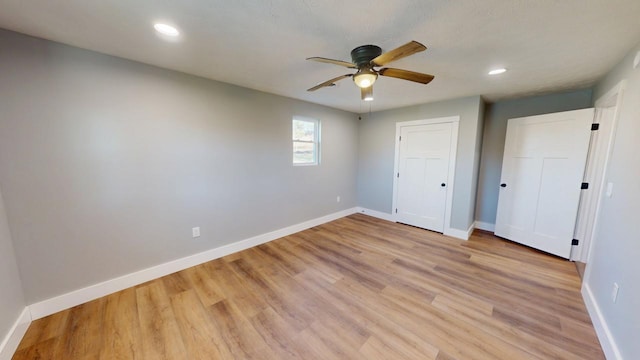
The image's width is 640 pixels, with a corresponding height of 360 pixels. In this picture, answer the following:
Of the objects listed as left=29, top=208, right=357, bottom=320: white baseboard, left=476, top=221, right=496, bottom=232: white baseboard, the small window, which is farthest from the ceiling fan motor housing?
left=476, top=221, right=496, bottom=232: white baseboard

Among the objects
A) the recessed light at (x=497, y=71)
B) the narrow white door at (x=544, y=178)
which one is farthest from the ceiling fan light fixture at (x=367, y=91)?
the narrow white door at (x=544, y=178)

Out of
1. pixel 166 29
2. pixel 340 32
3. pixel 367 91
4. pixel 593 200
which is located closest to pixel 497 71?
pixel 367 91

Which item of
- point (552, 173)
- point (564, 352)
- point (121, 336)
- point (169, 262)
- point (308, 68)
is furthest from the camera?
point (552, 173)

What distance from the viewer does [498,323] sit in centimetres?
183

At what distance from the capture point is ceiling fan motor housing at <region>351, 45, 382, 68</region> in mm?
1760

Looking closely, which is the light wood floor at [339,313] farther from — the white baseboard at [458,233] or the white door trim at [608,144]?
the white baseboard at [458,233]

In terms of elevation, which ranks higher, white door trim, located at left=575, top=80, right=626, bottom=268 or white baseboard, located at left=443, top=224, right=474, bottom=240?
white door trim, located at left=575, top=80, right=626, bottom=268

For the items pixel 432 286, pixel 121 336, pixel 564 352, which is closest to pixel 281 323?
pixel 121 336

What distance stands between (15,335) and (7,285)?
0.37 m

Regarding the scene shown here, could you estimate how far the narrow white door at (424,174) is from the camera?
12.4 feet

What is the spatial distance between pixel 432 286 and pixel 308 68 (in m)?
2.70

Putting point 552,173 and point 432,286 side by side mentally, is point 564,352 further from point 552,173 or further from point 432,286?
point 552,173

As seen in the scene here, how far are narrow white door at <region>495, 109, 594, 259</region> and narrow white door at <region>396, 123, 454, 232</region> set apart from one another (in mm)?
900

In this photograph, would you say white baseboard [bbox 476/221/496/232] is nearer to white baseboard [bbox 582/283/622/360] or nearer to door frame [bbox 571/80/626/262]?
door frame [bbox 571/80/626/262]
